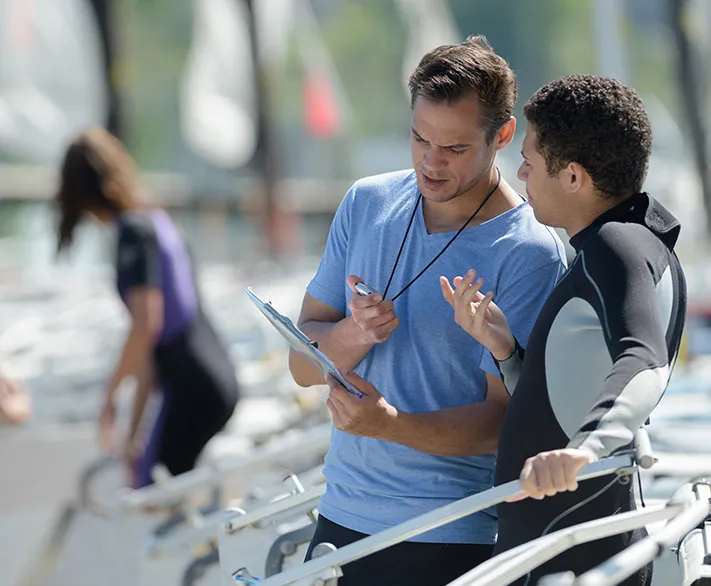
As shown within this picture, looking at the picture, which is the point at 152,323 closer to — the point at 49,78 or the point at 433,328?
the point at 433,328

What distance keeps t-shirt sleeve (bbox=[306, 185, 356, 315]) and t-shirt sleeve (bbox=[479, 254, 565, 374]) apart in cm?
37

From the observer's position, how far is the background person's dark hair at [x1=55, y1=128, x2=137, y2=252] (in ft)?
14.9

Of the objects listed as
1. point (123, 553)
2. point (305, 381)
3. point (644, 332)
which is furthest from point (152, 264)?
point (644, 332)

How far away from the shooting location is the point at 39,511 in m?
5.86

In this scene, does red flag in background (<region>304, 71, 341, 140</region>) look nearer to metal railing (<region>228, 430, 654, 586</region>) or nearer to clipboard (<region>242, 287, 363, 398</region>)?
clipboard (<region>242, 287, 363, 398</region>)

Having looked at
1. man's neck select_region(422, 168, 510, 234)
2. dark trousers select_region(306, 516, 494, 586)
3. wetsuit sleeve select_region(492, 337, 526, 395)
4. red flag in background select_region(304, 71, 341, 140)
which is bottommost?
red flag in background select_region(304, 71, 341, 140)

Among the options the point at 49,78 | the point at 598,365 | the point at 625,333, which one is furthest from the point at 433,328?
the point at 49,78

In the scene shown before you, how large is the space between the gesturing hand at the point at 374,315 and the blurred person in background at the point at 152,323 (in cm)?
254

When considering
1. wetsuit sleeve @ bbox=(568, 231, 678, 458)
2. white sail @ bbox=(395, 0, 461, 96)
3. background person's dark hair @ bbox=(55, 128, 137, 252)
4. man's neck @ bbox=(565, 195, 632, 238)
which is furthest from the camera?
white sail @ bbox=(395, 0, 461, 96)

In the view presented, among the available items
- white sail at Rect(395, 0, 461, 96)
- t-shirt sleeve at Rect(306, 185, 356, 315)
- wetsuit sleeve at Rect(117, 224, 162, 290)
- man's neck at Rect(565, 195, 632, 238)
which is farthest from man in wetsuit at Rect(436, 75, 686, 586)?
white sail at Rect(395, 0, 461, 96)

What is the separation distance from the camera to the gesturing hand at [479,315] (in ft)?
6.48

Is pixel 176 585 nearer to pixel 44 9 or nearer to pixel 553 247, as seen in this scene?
pixel 553 247

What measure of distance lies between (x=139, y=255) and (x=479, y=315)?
2.74 m

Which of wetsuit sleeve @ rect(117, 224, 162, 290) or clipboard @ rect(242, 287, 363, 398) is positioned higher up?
clipboard @ rect(242, 287, 363, 398)
